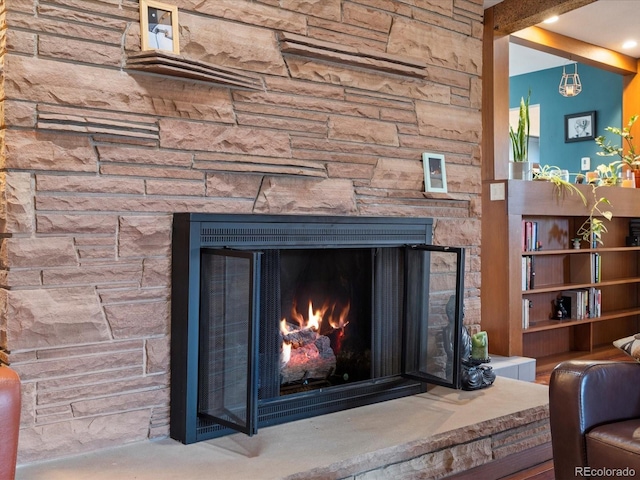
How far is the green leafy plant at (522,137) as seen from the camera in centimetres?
445

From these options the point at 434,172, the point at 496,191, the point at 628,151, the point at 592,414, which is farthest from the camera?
the point at 628,151

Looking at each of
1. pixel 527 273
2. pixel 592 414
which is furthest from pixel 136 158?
pixel 527 273

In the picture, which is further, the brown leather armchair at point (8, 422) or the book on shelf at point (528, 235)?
the book on shelf at point (528, 235)

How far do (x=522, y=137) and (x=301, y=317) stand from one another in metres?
2.58

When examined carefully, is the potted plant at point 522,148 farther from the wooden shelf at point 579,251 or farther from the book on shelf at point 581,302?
the book on shelf at point 581,302

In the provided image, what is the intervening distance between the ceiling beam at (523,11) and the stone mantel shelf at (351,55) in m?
1.51

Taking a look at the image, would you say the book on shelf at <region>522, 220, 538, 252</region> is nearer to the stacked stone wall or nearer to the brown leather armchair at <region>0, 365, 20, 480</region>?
the stacked stone wall

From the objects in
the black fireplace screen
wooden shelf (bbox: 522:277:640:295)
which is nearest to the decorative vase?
wooden shelf (bbox: 522:277:640:295)

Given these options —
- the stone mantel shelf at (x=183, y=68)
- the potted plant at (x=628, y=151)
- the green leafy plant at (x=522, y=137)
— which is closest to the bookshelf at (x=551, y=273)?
the green leafy plant at (x=522, y=137)

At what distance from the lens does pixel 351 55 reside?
9.00ft

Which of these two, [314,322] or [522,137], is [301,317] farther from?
[522,137]

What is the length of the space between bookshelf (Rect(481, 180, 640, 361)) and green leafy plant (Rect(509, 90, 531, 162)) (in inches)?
9.6

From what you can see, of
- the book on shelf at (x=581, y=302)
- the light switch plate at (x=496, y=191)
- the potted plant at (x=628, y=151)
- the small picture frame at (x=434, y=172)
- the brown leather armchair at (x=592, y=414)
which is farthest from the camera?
the potted plant at (x=628, y=151)

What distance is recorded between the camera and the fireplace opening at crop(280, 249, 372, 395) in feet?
8.65
